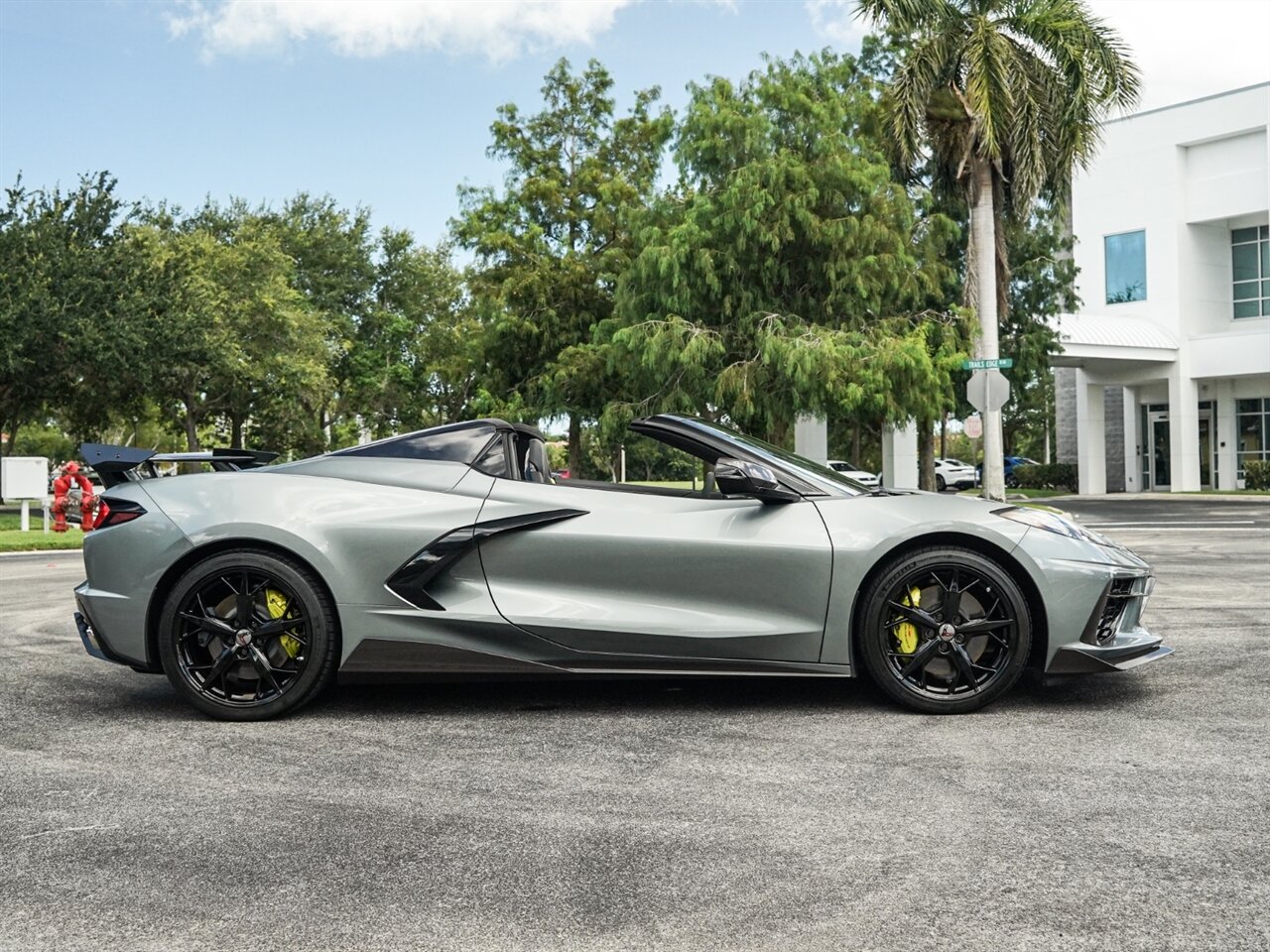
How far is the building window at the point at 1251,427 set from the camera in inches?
1549

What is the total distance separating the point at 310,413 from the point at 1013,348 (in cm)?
2798

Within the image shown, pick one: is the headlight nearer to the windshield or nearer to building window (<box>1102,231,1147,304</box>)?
the windshield

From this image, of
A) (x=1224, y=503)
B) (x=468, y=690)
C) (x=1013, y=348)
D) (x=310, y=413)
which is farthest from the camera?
(x=310, y=413)

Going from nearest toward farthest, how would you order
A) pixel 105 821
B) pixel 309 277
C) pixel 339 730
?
pixel 105 821
pixel 339 730
pixel 309 277

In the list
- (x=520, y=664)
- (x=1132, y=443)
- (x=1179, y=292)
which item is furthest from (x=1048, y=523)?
(x=1132, y=443)

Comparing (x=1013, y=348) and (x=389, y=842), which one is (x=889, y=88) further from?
(x=389, y=842)

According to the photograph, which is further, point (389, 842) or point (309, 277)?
point (309, 277)

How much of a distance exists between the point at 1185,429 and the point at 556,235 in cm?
2409

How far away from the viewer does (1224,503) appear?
99.6 feet

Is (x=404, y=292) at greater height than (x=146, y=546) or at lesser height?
greater

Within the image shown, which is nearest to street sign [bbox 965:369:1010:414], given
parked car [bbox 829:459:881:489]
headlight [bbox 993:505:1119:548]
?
parked car [bbox 829:459:881:489]

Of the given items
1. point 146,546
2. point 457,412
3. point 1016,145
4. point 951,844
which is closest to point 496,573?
point 146,546

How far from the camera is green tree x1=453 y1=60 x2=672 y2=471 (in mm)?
25500

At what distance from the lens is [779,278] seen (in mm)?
21500
